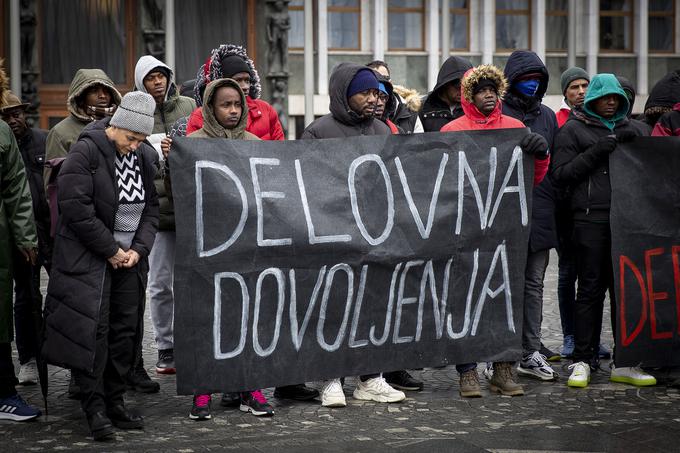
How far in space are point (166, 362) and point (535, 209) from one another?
270cm

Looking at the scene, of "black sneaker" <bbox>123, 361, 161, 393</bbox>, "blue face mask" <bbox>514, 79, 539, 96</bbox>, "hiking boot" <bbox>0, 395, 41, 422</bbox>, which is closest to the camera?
"hiking boot" <bbox>0, 395, 41, 422</bbox>

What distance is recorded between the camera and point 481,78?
776 centimetres

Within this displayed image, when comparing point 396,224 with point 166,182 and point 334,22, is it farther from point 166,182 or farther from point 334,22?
point 334,22


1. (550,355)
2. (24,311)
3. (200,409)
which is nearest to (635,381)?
(550,355)

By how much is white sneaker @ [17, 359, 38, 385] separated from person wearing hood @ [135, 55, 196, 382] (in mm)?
835

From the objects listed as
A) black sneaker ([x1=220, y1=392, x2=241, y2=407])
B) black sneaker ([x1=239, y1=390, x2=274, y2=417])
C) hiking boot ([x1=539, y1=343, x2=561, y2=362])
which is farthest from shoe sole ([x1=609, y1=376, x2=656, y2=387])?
black sneaker ([x1=220, y1=392, x2=241, y2=407])

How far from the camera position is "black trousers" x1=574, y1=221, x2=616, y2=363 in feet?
26.7

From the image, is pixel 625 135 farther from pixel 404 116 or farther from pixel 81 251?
pixel 81 251

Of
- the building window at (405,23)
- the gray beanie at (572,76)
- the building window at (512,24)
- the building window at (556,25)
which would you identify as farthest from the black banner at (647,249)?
the building window at (556,25)

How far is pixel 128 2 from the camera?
94.8 ft

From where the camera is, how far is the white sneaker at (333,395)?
732 cm

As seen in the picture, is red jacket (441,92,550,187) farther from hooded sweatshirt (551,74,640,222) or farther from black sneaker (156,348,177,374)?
black sneaker (156,348,177,374)

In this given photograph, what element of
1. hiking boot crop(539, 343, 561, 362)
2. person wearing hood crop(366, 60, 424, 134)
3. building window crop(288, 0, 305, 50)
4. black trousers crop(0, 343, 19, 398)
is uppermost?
building window crop(288, 0, 305, 50)

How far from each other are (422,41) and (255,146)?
27.7 meters
